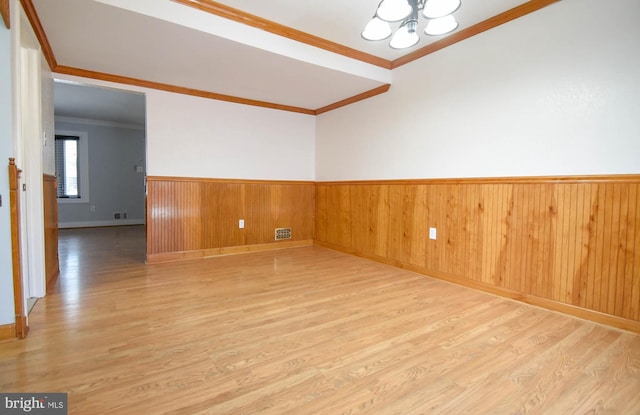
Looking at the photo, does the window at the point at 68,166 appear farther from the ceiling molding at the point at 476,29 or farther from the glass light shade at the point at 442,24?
the glass light shade at the point at 442,24

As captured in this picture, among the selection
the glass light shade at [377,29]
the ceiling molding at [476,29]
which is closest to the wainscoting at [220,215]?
the ceiling molding at [476,29]

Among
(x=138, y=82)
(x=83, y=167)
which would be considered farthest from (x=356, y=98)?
(x=83, y=167)

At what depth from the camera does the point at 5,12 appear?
1614mm

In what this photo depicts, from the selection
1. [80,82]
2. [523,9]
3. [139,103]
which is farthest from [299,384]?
[139,103]

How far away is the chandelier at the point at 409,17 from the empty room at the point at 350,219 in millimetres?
17

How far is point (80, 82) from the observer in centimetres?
328

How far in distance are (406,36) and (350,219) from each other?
2.51 m

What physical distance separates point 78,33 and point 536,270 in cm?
404

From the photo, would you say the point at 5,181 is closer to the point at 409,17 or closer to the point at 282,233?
the point at 409,17

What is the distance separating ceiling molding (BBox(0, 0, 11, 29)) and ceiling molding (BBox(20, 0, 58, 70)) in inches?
19.9

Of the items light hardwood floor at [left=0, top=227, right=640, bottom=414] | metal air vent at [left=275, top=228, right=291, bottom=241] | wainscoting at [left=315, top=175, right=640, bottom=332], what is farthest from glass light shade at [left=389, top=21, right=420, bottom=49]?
metal air vent at [left=275, top=228, right=291, bottom=241]

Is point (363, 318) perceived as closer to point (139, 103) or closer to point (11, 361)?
point (11, 361)

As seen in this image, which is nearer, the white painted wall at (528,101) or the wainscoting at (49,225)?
the white painted wall at (528,101)

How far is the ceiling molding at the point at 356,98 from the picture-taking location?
3669 mm
